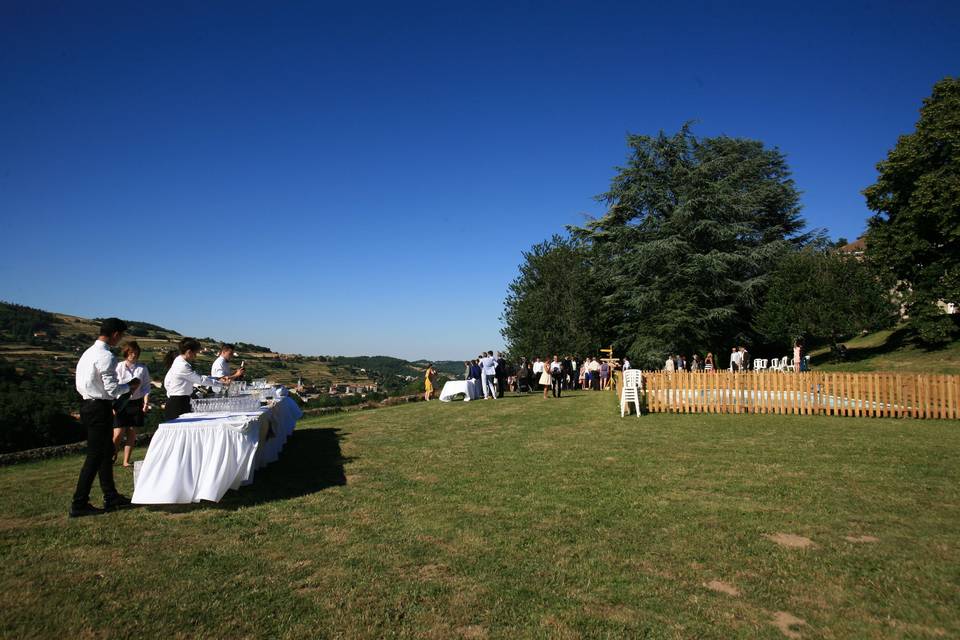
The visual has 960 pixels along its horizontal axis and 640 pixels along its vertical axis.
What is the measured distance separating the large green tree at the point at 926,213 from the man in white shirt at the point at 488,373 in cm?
2322

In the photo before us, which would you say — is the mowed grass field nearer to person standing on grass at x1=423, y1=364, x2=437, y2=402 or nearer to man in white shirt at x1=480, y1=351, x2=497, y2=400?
man in white shirt at x1=480, y1=351, x2=497, y2=400

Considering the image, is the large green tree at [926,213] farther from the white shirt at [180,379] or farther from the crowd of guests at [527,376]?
the white shirt at [180,379]

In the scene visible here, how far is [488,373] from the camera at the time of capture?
2066 centimetres

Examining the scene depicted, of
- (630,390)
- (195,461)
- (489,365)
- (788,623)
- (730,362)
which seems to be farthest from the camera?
(730,362)

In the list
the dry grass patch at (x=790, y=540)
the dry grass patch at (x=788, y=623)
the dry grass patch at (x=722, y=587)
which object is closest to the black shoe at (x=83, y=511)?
the dry grass patch at (x=722, y=587)

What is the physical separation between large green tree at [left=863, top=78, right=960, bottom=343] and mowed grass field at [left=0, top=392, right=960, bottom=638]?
25.1 metres

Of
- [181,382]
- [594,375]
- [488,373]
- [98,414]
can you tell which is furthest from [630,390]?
[594,375]

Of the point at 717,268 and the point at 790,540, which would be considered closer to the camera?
the point at 790,540

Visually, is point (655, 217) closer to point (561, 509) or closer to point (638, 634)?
point (561, 509)

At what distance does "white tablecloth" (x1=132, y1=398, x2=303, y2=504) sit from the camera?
585 centimetres

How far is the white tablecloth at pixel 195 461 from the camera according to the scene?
5.85 metres

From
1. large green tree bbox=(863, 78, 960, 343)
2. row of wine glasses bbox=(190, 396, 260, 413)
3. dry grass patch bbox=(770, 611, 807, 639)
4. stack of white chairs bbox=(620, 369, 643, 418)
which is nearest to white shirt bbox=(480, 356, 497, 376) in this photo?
stack of white chairs bbox=(620, 369, 643, 418)

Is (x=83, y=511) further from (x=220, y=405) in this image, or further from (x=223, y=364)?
(x=223, y=364)

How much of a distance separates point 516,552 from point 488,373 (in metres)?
16.1
